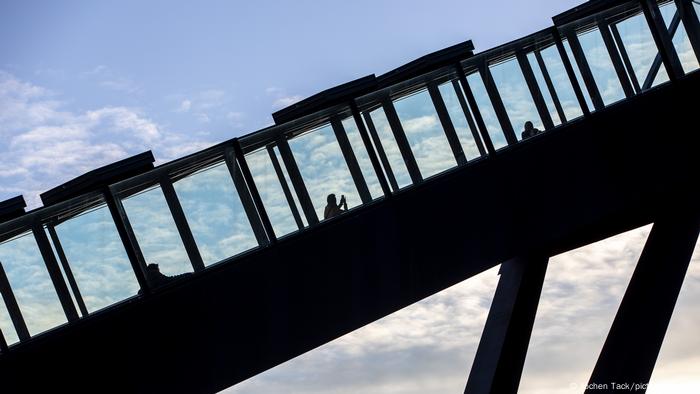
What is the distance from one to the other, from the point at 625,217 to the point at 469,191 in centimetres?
449

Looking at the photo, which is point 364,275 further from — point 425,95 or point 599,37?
point 599,37

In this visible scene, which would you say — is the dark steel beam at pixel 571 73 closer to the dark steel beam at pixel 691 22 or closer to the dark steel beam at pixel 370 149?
the dark steel beam at pixel 691 22

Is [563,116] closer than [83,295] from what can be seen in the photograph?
No

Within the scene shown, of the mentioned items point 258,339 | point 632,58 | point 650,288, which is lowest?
point 650,288

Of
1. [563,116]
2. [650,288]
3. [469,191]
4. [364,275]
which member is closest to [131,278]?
[364,275]

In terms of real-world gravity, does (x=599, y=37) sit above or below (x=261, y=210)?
above

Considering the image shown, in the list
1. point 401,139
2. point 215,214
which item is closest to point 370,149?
point 401,139

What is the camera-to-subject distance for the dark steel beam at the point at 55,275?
12.0 meters

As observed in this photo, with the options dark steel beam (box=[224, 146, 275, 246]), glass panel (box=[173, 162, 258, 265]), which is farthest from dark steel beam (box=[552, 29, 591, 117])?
glass panel (box=[173, 162, 258, 265])

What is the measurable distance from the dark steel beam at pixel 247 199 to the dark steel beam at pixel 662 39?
7.25 m

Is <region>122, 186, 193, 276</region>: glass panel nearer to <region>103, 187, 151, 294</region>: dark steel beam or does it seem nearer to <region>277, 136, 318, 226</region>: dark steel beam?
<region>103, 187, 151, 294</region>: dark steel beam

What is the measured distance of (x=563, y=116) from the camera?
49.3 ft

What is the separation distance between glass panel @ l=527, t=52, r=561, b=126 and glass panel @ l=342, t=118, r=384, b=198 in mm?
3177

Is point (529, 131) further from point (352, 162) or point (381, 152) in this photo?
point (352, 162)
